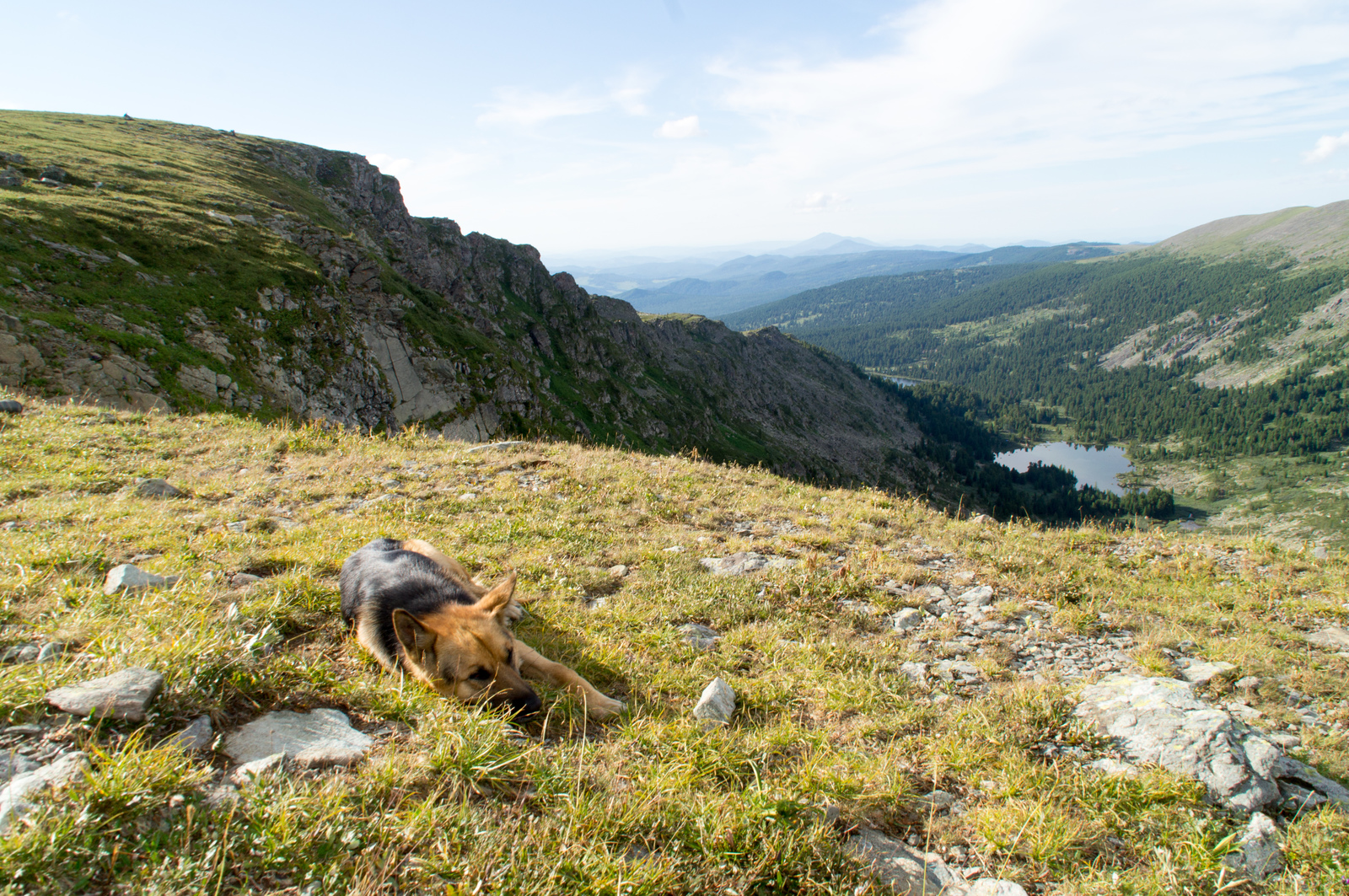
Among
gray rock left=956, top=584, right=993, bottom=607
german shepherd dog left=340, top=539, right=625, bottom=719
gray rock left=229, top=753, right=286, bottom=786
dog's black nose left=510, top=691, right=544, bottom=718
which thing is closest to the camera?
gray rock left=229, top=753, right=286, bottom=786

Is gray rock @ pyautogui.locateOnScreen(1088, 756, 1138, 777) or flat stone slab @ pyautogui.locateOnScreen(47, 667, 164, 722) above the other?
flat stone slab @ pyautogui.locateOnScreen(47, 667, 164, 722)

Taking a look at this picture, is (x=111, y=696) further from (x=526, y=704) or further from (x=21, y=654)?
(x=526, y=704)

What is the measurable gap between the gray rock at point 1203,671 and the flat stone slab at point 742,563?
14.2 ft

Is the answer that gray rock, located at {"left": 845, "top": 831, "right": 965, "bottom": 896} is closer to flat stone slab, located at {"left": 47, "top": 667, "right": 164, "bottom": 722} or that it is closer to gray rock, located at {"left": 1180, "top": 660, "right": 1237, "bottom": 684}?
gray rock, located at {"left": 1180, "top": 660, "right": 1237, "bottom": 684}

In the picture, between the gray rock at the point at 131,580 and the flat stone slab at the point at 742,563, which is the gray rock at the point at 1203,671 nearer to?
the flat stone slab at the point at 742,563

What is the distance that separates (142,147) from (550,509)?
82.2 meters

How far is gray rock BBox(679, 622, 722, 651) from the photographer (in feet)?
19.8

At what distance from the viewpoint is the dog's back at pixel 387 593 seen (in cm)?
489

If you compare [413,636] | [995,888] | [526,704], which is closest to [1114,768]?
[995,888]

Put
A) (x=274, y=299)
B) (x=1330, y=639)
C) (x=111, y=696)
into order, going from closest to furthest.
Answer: (x=111, y=696)
(x=1330, y=639)
(x=274, y=299)

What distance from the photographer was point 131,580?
5.17 m

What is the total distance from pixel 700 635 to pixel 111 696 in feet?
15.3

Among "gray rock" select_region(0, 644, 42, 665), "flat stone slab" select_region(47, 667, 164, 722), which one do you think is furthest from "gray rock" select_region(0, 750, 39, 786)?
"gray rock" select_region(0, 644, 42, 665)

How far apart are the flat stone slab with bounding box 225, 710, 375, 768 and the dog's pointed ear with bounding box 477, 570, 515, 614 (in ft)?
4.37
